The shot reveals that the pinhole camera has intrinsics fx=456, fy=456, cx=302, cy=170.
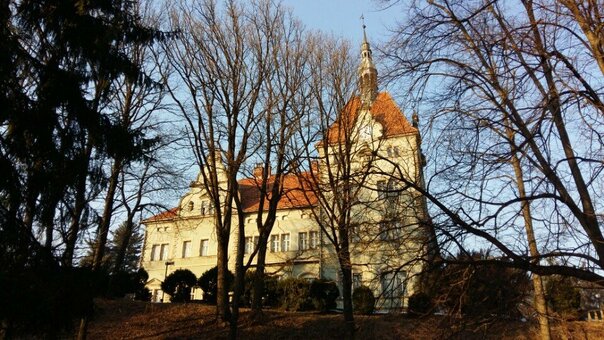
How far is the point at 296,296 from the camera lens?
2048cm

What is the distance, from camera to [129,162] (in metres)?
10.4

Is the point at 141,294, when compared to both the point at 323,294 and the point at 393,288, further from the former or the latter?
the point at 393,288

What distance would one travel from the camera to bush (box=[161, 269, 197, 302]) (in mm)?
23250

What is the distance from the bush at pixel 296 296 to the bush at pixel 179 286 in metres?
5.40

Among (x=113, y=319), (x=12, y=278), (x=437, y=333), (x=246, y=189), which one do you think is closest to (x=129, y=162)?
(x=12, y=278)

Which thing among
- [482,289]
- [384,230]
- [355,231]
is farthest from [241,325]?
[384,230]

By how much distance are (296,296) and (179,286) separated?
22.1 feet

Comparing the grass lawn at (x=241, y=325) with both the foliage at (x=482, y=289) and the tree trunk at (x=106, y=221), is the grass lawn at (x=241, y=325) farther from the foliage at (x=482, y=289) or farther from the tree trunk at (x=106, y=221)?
the foliage at (x=482, y=289)

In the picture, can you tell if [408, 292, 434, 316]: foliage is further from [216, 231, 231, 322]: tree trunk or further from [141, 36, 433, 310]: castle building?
[216, 231, 231, 322]: tree trunk

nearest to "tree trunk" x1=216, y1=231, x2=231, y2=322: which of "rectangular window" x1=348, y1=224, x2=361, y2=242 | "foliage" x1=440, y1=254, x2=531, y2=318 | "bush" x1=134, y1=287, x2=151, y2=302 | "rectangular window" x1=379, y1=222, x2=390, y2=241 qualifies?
"rectangular window" x1=348, y1=224, x2=361, y2=242

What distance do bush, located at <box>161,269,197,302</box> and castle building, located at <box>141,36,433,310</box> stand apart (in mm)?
2908

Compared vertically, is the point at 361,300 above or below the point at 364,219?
below

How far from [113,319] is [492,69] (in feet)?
52.9

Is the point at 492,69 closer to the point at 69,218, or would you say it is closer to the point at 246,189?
the point at 69,218
